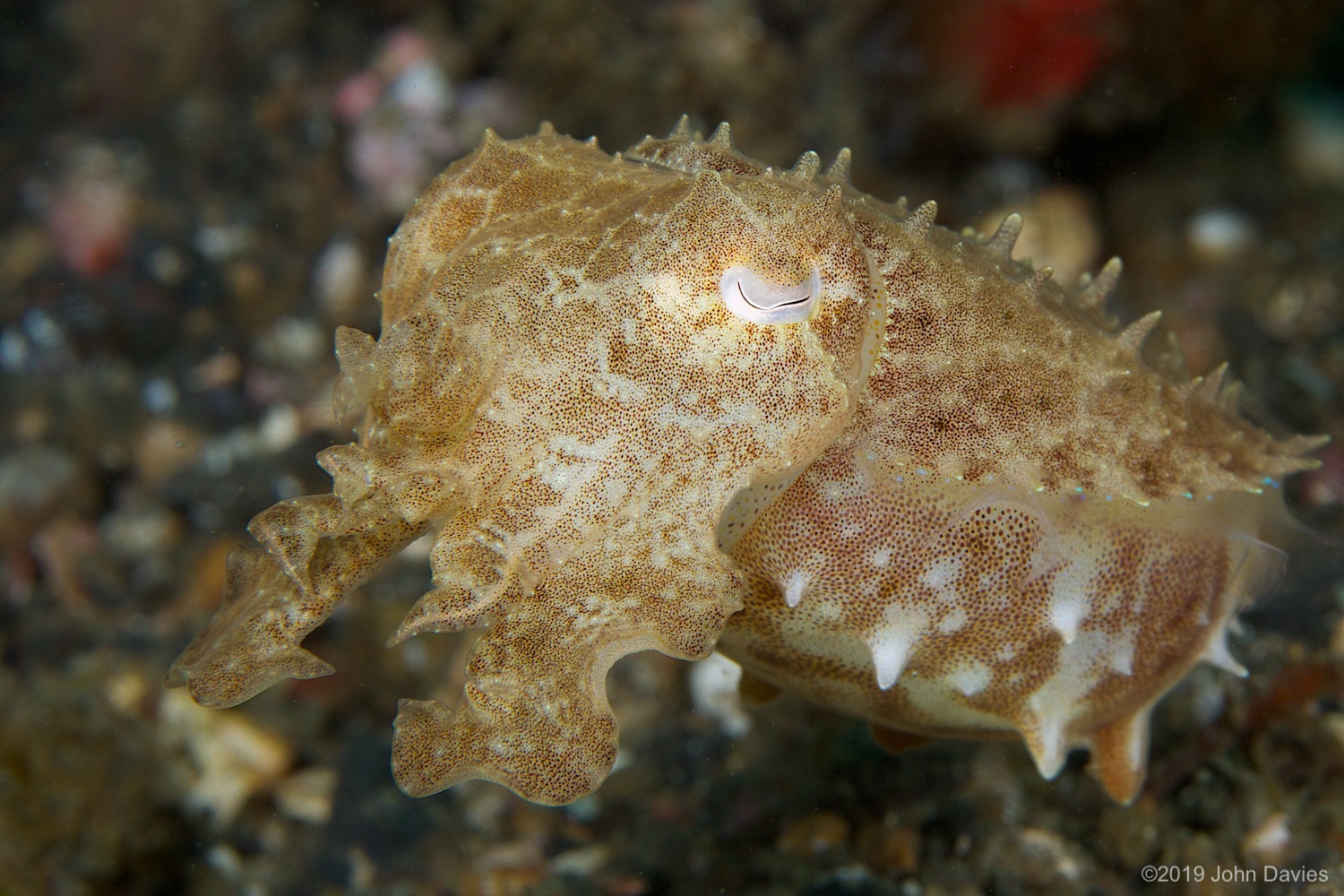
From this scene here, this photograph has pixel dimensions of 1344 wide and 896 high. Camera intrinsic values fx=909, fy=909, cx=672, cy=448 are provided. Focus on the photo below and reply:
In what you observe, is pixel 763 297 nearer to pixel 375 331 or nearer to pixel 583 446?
pixel 583 446

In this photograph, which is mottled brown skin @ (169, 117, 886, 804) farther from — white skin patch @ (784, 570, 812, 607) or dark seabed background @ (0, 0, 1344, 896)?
dark seabed background @ (0, 0, 1344, 896)

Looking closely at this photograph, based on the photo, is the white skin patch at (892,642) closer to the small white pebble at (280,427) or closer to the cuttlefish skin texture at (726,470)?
the cuttlefish skin texture at (726,470)

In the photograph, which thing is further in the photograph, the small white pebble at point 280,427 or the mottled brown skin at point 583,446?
the small white pebble at point 280,427

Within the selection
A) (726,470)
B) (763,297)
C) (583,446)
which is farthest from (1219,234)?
(583,446)

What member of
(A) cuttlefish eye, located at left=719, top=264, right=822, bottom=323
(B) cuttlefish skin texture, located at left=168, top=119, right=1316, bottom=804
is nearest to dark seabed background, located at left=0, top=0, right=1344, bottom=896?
(B) cuttlefish skin texture, located at left=168, top=119, right=1316, bottom=804

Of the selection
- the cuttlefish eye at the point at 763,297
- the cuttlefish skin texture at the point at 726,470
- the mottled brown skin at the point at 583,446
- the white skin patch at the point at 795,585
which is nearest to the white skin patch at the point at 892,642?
the cuttlefish skin texture at the point at 726,470

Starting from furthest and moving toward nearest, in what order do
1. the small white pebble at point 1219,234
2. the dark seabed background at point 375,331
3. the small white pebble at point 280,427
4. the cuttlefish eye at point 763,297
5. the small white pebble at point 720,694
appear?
the small white pebble at point 1219,234
the small white pebble at point 280,427
the small white pebble at point 720,694
the dark seabed background at point 375,331
the cuttlefish eye at point 763,297

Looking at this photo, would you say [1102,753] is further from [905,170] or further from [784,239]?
[905,170]
